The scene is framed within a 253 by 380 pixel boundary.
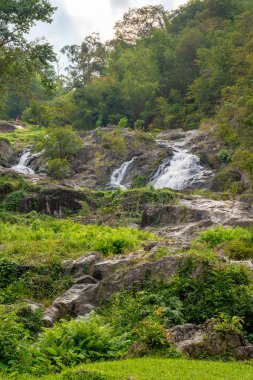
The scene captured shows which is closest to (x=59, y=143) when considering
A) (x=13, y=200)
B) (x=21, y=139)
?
(x=13, y=200)

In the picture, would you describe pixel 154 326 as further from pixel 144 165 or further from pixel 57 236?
pixel 144 165

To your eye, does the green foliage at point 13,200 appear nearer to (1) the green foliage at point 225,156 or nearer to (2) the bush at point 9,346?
(1) the green foliage at point 225,156

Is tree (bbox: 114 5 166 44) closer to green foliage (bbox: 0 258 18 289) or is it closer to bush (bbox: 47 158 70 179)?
bush (bbox: 47 158 70 179)

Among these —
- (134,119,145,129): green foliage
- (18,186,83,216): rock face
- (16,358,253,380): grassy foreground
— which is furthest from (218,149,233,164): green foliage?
(16,358,253,380): grassy foreground

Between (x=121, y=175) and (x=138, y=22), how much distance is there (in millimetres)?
38932

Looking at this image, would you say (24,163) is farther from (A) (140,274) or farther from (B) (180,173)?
(A) (140,274)

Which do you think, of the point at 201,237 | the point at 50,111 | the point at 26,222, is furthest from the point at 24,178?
the point at 201,237

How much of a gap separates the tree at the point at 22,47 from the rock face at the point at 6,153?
538 inches

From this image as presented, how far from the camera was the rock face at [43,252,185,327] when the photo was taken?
41.0ft

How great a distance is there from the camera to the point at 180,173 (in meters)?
34.9

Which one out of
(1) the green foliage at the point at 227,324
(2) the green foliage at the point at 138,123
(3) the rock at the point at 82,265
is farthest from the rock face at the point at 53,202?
(2) the green foliage at the point at 138,123

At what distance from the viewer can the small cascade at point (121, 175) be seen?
120 ft

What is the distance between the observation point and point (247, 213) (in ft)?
77.4

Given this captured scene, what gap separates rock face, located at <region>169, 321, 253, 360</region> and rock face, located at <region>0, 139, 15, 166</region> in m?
A: 33.0
